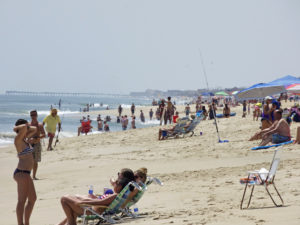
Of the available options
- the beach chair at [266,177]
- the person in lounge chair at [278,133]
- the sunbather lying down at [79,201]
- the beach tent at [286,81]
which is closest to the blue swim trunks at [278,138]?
the person in lounge chair at [278,133]

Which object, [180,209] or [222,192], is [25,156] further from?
[222,192]

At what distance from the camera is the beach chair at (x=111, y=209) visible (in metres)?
5.14

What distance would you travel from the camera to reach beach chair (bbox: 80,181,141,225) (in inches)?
202

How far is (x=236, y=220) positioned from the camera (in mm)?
4723

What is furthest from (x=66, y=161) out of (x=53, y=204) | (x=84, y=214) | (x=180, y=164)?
(x=84, y=214)

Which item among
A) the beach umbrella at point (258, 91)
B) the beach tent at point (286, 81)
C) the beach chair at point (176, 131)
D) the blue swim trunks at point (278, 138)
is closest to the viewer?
the blue swim trunks at point (278, 138)

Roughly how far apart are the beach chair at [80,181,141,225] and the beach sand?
0.17 meters

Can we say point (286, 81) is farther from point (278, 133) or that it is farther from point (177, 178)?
point (177, 178)

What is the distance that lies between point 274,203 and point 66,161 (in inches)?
292

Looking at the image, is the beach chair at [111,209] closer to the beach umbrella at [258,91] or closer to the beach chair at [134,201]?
the beach chair at [134,201]

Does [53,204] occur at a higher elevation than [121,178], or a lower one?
lower

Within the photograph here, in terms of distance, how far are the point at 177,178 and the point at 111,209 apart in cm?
299

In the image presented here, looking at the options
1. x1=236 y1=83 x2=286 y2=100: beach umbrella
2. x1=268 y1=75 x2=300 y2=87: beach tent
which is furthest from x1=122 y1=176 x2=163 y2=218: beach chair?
x1=236 y1=83 x2=286 y2=100: beach umbrella

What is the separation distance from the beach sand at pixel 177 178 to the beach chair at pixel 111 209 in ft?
0.57
